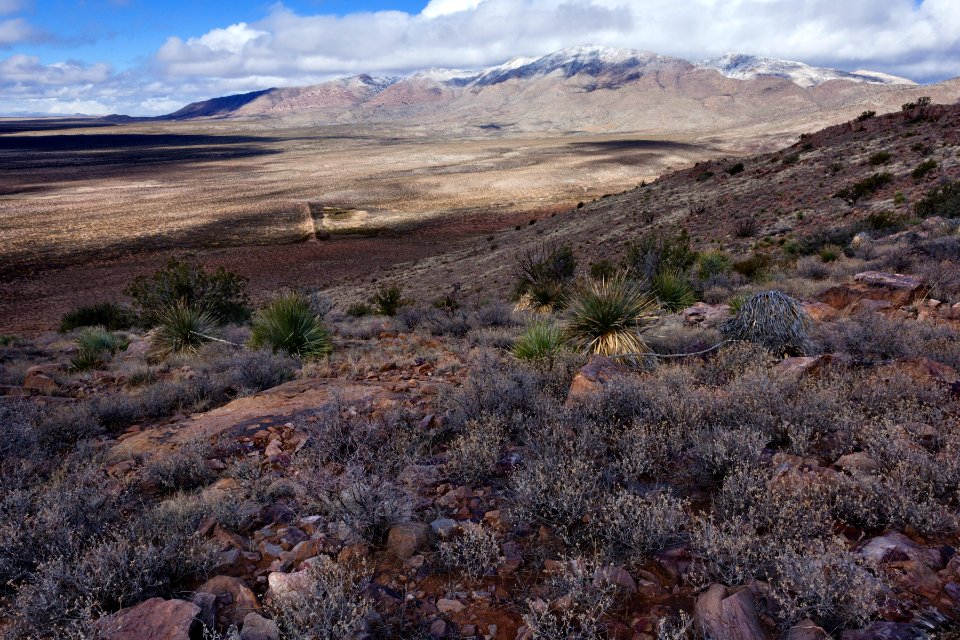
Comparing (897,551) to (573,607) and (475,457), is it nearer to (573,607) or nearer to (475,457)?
(573,607)

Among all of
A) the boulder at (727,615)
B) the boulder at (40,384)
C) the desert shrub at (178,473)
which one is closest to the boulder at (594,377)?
the boulder at (727,615)

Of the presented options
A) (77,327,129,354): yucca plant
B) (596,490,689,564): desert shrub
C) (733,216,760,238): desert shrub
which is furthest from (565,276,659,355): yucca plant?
(733,216,760,238): desert shrub

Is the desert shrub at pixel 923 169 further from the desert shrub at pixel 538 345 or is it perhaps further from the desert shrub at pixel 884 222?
the desert shrub at pixel 538 345

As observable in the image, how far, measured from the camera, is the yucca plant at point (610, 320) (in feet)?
21.1

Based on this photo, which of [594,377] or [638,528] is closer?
[638,528]

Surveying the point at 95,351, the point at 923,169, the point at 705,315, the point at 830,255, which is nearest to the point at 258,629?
the point at 705,315

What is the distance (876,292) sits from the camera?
284 inches

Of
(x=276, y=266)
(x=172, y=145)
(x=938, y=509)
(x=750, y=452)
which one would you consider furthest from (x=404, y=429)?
(x=172, y=145)

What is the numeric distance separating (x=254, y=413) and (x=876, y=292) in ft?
26.7

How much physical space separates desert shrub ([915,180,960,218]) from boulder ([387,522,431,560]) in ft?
51.7

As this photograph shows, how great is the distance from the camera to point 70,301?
2552 centimetres

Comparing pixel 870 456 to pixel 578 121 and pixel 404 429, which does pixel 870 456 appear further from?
pixel 578 121

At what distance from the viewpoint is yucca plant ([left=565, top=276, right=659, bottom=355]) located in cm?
643

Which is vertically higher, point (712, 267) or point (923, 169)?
point (923, 169)
